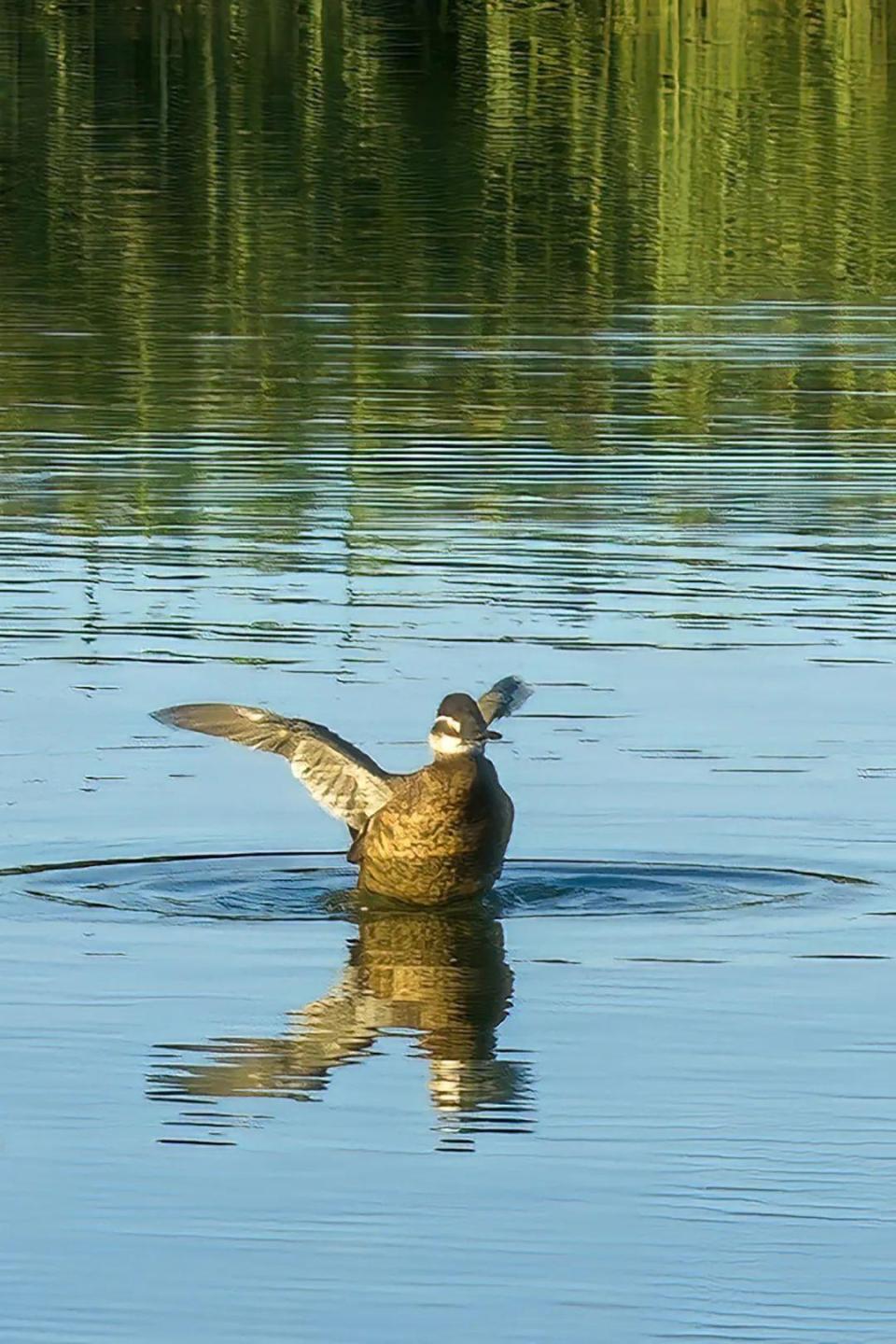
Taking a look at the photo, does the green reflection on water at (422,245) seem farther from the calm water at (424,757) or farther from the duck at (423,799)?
the duck at (423,799)

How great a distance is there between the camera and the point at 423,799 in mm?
11719

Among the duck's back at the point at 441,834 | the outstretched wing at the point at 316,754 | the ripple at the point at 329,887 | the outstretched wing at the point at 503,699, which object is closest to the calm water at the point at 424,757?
the ripple at the point at 329,887

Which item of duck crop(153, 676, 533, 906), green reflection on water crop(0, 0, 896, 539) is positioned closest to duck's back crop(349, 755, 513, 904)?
duck crop(153, 676, 533, 906)

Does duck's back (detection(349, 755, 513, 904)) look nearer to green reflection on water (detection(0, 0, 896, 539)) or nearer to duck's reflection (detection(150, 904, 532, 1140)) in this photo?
duck's reflection (detection(150, 904, 532, 1140))

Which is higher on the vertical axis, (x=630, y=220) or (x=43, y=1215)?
(x=630, y=220)

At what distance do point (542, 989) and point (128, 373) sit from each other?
48.6ft

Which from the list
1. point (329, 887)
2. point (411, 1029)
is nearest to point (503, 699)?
point (329, 887)

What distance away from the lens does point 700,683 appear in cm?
1483

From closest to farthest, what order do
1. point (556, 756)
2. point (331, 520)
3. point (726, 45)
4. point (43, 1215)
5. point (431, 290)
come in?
point (43, 1215) → point (556, 756) → point (331, 520) → point (431, 290) → point (726, 45)

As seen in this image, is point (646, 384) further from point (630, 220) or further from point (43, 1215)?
point (43, 1215)

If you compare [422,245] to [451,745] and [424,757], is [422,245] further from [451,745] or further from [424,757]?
[451,745]

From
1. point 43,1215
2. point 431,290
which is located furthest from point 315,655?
point 431,290

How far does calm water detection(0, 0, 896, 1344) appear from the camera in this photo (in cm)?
823

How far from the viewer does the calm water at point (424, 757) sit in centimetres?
823
